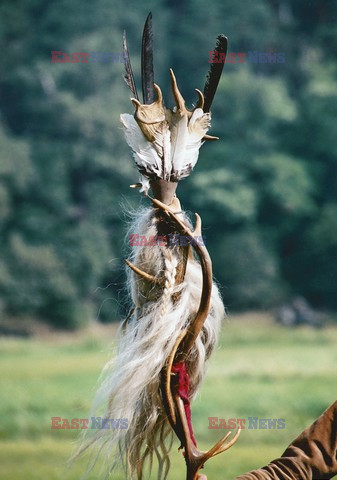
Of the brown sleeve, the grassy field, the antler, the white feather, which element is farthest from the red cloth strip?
the grassy field

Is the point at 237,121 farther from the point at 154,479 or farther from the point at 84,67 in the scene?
the point at 154,479

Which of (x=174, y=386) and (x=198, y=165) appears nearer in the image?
(x=174, y=386)

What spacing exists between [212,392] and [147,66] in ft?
21.6

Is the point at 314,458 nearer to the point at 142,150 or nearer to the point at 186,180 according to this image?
the point at 142,150

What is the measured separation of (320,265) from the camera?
1479 cm

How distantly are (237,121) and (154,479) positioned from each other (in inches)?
424

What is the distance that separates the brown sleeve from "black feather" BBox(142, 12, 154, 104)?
2.41ft

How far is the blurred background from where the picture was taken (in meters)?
13.6

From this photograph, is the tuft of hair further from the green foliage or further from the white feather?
the green foliage

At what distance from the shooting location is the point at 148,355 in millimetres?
1731

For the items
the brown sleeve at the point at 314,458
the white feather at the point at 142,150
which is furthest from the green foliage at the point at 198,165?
the brown sleeve at the point at 314,458

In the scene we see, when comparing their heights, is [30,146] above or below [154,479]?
above

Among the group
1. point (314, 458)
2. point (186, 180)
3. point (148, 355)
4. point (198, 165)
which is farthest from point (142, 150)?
point (198, 165)

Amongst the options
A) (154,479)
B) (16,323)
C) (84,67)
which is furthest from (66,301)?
(154,479)
